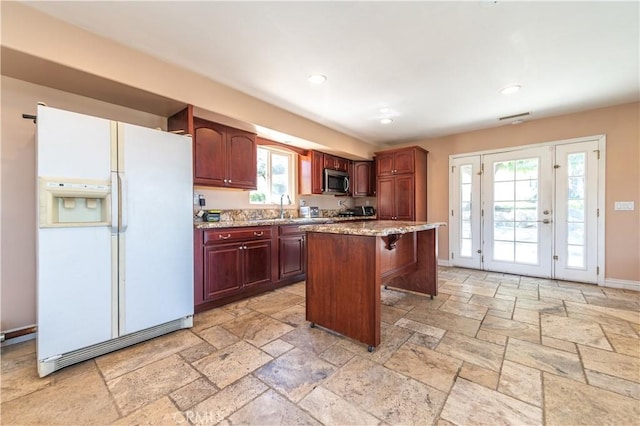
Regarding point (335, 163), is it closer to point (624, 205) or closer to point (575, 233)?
point (575, 233)

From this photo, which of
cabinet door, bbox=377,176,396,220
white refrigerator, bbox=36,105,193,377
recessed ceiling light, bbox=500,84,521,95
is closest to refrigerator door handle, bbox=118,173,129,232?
white refrigerator, bbox=36,105,193,377

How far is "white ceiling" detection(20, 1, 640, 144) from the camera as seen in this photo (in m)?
1.88

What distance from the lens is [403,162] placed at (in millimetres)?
5070

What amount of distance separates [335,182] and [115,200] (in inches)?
143

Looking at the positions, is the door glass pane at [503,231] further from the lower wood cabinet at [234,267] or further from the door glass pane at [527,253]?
the lower wood cabinet at [234,267]

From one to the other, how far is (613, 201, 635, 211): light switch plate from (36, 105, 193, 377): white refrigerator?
5.52 metres

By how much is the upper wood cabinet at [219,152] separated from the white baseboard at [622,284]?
5173 millimetres

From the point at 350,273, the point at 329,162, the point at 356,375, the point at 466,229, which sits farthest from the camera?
the point at 329,162

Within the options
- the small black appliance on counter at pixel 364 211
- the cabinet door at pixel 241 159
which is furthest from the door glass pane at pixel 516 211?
the cabinet door at pixel 241 159

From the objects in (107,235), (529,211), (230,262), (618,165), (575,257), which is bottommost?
(575,257)

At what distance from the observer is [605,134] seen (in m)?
3.70

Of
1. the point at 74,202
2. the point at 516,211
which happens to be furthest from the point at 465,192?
the point at 74,202

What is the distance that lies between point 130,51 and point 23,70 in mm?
759

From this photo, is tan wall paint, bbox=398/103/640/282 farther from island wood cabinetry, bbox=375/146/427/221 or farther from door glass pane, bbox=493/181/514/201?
island wood cabinetry, bbox=375/146/427/221
